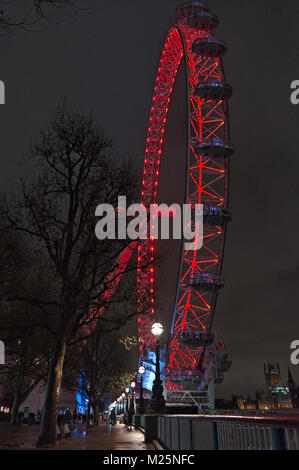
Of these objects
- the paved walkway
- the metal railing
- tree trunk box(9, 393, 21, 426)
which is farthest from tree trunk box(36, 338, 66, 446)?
tree trunk box(9, 393, 21, 426)

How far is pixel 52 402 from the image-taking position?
714 inches

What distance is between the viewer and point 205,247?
2340 inches

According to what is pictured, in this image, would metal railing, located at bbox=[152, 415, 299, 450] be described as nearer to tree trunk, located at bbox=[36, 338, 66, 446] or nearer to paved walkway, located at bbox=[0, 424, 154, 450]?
paved walkway, located at bbox=[0, 424, 154, 450]

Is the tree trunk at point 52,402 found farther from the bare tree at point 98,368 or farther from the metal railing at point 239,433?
the bare tree at point 98,368

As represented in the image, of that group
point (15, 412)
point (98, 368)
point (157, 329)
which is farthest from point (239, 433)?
point (98, 368)

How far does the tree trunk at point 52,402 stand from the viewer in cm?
1725

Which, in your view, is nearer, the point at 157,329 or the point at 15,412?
the point at 157,329

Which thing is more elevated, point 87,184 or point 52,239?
point 87,184

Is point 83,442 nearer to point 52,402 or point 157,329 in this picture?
point 52,402

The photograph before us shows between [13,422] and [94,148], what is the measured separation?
30.7m

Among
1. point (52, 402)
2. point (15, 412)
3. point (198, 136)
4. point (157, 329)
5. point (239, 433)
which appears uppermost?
point (198, 136)
